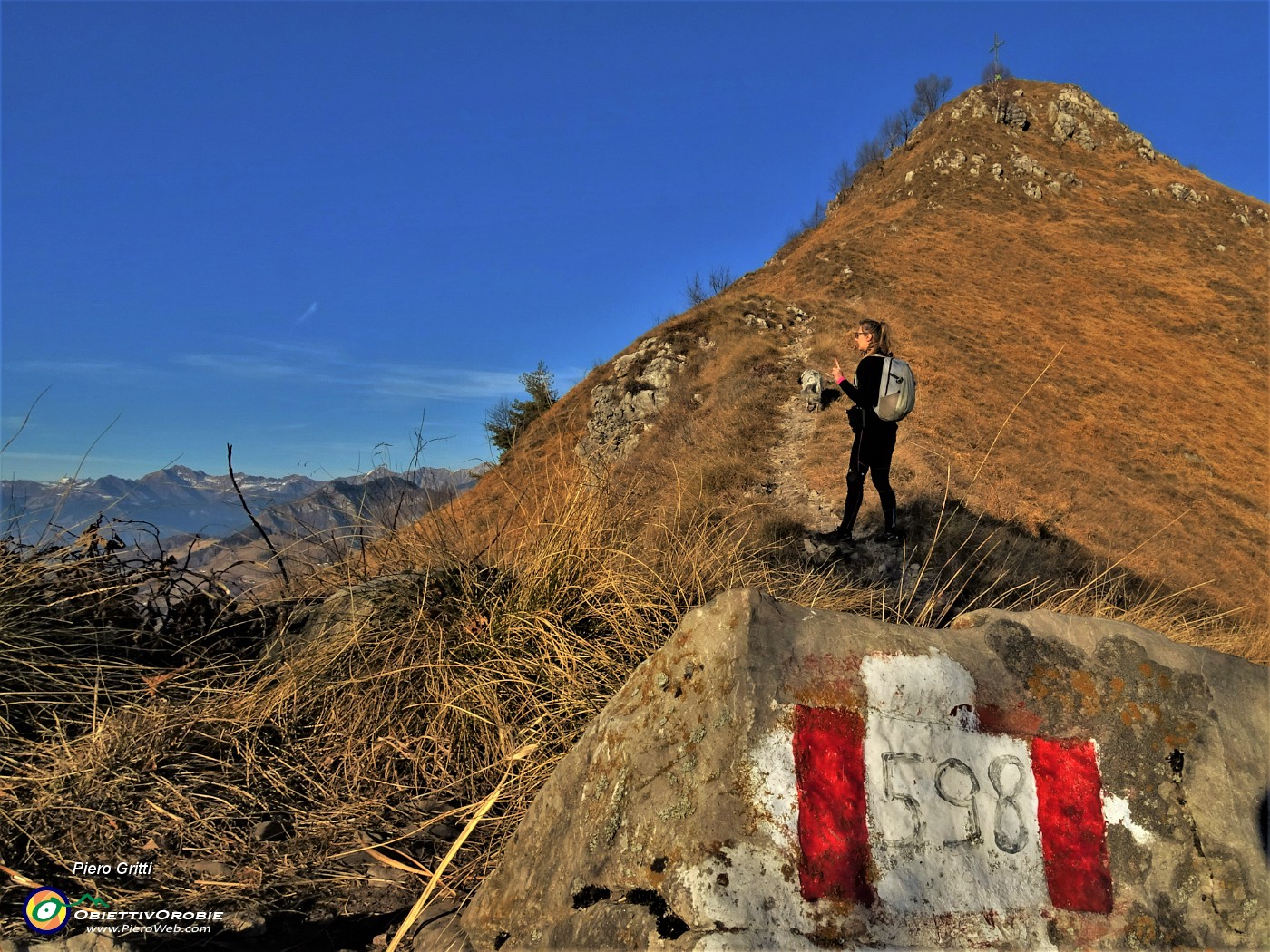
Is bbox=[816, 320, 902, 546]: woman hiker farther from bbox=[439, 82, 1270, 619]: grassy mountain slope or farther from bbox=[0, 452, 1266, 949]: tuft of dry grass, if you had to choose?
bbox=[0, 452, 1266, 949]: tuft of dry grass

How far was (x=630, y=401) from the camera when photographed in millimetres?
20922

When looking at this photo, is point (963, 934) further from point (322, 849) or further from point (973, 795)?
point (322, 849)

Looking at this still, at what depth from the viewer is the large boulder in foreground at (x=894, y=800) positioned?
68.6 inches

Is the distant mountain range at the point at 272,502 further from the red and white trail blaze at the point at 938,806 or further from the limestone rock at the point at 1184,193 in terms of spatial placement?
the limestone rock at the point at 1184,193

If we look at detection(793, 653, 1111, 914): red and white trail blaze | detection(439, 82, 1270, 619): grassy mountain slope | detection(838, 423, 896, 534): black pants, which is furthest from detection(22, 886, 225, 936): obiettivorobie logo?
detection(838, 423, 896, 534): black pants

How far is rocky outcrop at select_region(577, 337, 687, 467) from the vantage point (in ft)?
65.9

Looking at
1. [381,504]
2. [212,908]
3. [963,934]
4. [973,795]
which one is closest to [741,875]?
[963,934]

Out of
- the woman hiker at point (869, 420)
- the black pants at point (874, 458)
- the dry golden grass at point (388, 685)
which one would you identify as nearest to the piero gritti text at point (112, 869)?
the dry golden grass at point (388, 685)

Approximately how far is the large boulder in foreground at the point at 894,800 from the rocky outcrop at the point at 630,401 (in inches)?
671

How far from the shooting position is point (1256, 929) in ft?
6.23

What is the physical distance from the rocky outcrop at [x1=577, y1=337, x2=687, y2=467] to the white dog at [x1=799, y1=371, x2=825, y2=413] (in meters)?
5.14

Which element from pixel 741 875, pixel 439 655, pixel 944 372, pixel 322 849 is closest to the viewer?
pixel 741 875

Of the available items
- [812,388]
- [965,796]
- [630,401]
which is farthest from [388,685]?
[630,401]

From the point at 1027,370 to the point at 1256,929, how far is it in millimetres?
22487
